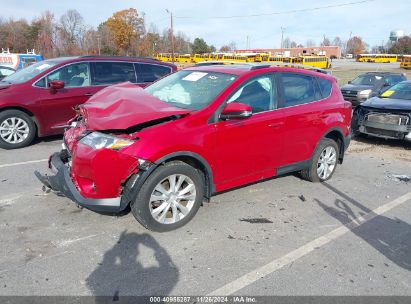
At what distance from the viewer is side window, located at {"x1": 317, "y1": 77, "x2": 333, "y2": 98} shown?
5425 mm

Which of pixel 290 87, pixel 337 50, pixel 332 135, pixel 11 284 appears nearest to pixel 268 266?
pixel 11 284

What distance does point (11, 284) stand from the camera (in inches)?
114

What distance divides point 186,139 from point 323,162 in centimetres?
274

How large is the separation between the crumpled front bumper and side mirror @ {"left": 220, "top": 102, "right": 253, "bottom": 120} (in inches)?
57.1

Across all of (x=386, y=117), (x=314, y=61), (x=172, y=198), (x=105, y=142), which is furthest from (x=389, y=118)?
(x=314, y=61)

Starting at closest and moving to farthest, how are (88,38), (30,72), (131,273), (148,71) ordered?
(131,273) → (30,72) → (148,71) → (88,38)

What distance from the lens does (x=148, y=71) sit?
8461 millimetres

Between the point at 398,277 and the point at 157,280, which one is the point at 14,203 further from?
the point at 398,277

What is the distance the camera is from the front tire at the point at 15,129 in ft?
22.5

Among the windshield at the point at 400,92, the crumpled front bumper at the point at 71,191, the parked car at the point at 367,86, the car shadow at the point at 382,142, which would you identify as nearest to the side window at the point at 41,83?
the crumpled front bumper at the point at 71,191

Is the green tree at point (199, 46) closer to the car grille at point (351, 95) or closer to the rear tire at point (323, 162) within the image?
the car grille at point (351, 95)

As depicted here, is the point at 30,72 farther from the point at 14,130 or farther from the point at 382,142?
the point at 382,142

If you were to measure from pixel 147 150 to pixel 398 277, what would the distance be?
2525 millimetres

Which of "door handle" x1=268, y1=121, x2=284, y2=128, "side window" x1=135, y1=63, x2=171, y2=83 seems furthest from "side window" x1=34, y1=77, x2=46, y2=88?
"door handle" x1=268, y1=121, x2=284, y2=128
